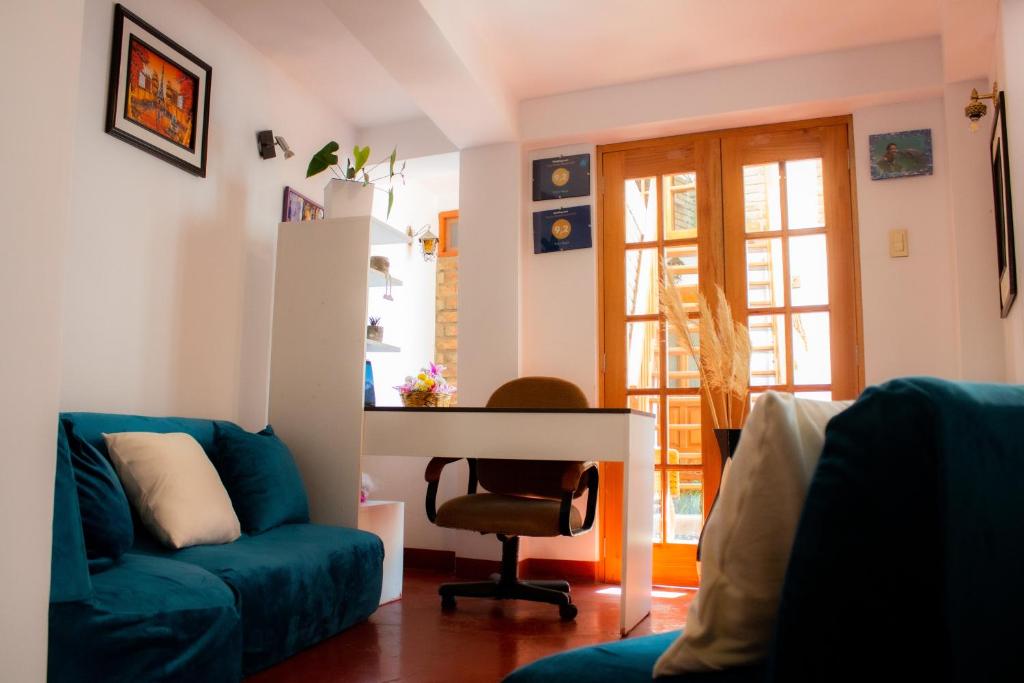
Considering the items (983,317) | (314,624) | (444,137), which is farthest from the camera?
(444,137)

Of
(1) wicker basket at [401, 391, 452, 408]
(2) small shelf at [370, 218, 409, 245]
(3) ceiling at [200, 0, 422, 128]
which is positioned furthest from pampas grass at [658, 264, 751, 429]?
(3) ceiling at [200, 0, 422, 128]

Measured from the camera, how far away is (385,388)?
5.18 metres

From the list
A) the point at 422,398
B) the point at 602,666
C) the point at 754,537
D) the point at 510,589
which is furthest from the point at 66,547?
the point at 422,398

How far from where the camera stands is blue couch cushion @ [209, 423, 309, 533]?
293cm

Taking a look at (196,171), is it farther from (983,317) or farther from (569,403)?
(983,317)

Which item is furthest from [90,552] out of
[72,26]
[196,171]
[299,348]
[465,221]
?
[465,221]

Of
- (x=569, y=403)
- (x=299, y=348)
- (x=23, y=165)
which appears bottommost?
(x=569, y=403)

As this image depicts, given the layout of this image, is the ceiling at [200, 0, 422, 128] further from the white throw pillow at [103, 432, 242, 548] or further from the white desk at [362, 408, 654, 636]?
the white throw pillow at [103, 432, 242, 548]

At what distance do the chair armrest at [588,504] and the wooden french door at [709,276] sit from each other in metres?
0.70

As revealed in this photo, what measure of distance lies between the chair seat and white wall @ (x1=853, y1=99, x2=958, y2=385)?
1682 mm

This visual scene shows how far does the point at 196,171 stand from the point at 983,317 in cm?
348

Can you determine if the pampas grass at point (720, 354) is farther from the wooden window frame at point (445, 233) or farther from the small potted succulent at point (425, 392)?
the wooden window frame at point (445, 233)

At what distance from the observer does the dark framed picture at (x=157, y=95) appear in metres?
3.04

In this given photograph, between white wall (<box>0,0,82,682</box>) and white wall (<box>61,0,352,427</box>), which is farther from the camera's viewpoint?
white wall (<box>61,0,352,427</box>)
